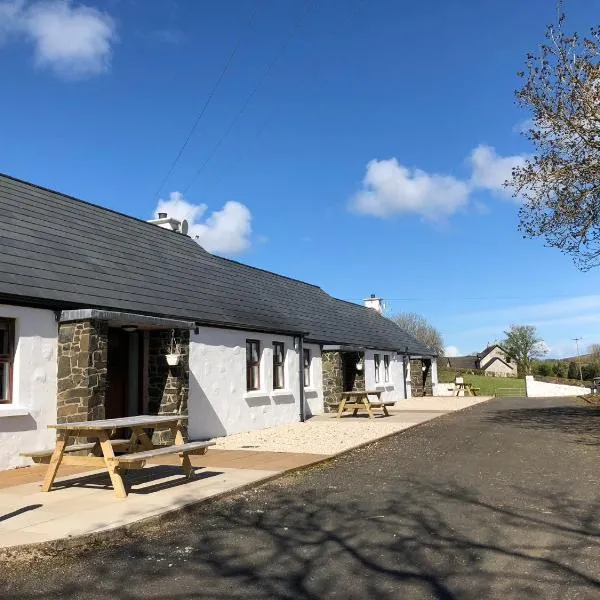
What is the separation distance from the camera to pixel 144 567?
510 cm

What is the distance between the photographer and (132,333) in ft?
45.2

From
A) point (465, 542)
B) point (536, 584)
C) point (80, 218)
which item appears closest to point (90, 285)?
point (80, 218)

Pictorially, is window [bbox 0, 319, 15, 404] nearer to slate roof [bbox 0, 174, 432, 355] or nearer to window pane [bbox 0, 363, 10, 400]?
window pane [bbox 0, 363, 10, 400]

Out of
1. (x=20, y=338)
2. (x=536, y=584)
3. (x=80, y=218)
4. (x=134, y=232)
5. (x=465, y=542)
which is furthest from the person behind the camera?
(x=134, y=232)

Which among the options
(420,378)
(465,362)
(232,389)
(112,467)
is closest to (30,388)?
(112,467)

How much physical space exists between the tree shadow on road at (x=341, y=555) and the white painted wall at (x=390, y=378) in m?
20.5

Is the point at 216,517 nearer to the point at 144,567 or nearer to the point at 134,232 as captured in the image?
the point at 144,567

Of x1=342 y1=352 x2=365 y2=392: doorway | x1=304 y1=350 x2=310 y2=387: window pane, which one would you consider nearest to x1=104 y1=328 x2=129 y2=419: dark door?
x1=304 y1=350 x2=310 y2=387: window pane

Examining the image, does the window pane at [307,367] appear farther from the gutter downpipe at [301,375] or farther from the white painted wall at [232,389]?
the white painted wall at [232,389]

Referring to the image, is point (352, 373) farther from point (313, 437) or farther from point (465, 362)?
point (465, 362)

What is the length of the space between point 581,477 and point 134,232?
12.9m

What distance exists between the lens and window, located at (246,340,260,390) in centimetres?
1711

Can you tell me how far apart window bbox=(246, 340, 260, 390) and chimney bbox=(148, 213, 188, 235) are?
586 cm

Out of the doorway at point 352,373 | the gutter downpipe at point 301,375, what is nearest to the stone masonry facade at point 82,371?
the gutter downpipe at point 301,375
